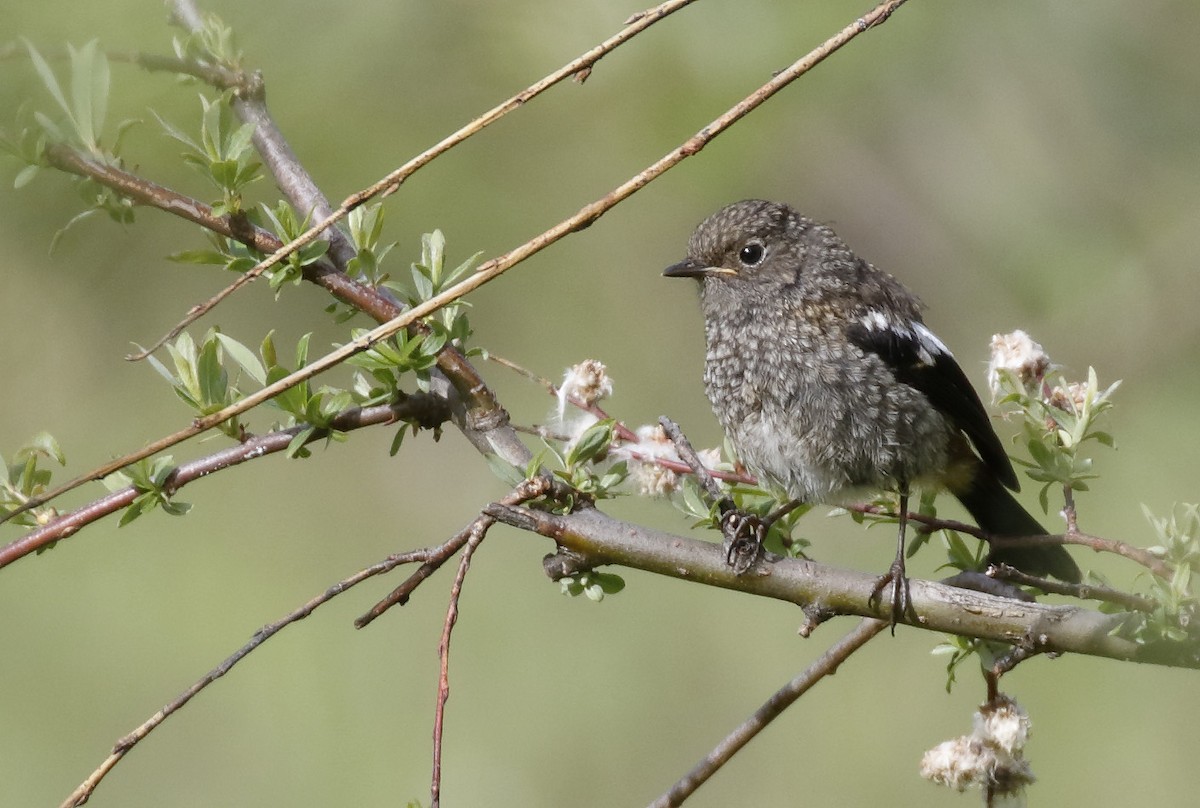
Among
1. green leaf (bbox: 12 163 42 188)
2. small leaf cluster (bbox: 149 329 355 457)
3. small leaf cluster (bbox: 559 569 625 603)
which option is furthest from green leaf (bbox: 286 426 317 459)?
green leaf (bbox: 12 163 42 188)

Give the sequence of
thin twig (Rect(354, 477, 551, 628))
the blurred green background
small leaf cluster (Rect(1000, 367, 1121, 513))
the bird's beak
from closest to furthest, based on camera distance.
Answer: thin twig (Rect(354, 477, 551, 628)) < small leaf cluster (Rect(1000, 367, 1121, 513)) < the bird's beak < the blurred green background

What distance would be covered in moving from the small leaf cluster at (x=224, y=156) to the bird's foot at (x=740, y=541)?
94 cm

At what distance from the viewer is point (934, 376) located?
3.13m

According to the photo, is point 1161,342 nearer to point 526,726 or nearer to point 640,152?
point 640,152

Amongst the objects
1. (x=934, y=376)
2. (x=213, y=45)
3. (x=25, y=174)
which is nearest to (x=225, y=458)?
(x=25, y=174)

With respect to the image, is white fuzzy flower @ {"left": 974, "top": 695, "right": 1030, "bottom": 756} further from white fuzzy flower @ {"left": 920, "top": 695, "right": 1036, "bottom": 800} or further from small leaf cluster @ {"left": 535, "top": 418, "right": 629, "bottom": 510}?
small leaf cluster @ {"left": 535, "top": 418, "right": 629, "bottom": 510}

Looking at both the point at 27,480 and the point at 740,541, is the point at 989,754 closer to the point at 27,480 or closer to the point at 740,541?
the point at 740,541

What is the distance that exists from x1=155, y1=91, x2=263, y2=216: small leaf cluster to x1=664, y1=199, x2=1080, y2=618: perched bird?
133cm

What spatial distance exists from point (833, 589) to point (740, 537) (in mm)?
166

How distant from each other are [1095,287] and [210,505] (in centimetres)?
459

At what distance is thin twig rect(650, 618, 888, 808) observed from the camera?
6.31ft

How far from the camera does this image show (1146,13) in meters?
4.77

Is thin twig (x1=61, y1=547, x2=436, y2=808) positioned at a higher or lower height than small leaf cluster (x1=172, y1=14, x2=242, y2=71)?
lower

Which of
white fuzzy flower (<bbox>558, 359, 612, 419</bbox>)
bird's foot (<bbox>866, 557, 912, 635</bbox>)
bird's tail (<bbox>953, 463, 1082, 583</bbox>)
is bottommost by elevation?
bird's foot (<bbox>866, 557, 912, 635</bbox>)
